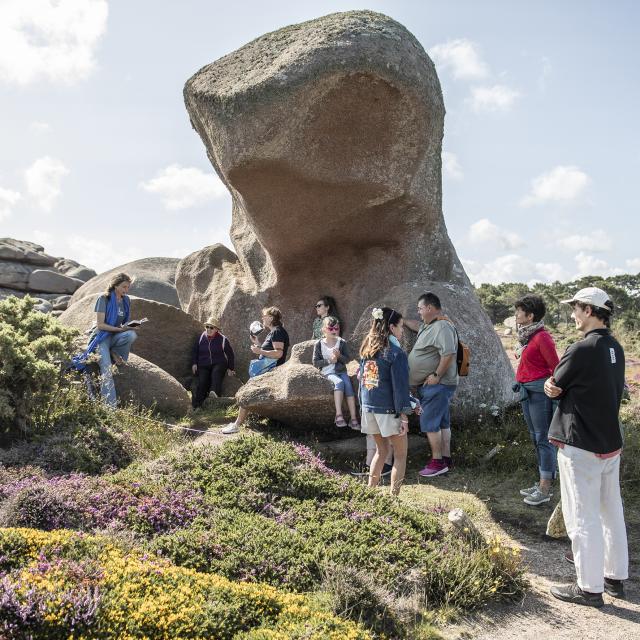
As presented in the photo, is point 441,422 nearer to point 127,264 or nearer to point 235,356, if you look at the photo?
point 235,356

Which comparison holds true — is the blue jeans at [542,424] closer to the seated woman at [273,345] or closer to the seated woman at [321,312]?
the seated woman at [321,312]

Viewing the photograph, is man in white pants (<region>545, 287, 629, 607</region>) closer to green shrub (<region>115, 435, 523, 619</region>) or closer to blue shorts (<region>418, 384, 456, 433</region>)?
green shrub (<region>115, 435, 523, 619</region>)

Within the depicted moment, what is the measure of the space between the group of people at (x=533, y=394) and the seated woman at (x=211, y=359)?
107 centimetres

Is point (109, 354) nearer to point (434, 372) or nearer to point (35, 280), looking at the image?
point (434, 372)

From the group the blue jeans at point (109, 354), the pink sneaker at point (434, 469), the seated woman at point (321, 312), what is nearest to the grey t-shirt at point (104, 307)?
the blue jeans at point (109, 354)

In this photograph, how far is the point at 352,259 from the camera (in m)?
11.4

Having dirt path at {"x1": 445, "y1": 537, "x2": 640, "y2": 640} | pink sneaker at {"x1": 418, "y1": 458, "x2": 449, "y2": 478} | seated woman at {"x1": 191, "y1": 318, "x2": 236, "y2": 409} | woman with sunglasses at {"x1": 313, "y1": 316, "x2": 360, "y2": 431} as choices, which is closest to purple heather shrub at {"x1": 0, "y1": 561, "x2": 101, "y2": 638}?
dirt path at {"x1": 445, "y1": 537, "x2": 640, "y2": 640}

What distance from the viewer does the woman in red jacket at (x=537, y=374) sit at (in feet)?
21.7

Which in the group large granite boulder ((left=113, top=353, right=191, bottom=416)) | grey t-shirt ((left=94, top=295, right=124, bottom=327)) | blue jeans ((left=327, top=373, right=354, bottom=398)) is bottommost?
large granite boulder ((left=113, top=353, right=191, bottom=416))

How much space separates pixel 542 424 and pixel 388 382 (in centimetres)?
175

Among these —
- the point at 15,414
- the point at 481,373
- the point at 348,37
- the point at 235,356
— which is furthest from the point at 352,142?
the point at 15,414

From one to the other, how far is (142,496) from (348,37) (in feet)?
21.4

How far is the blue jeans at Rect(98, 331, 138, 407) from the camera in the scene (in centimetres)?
906

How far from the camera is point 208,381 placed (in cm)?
1156
